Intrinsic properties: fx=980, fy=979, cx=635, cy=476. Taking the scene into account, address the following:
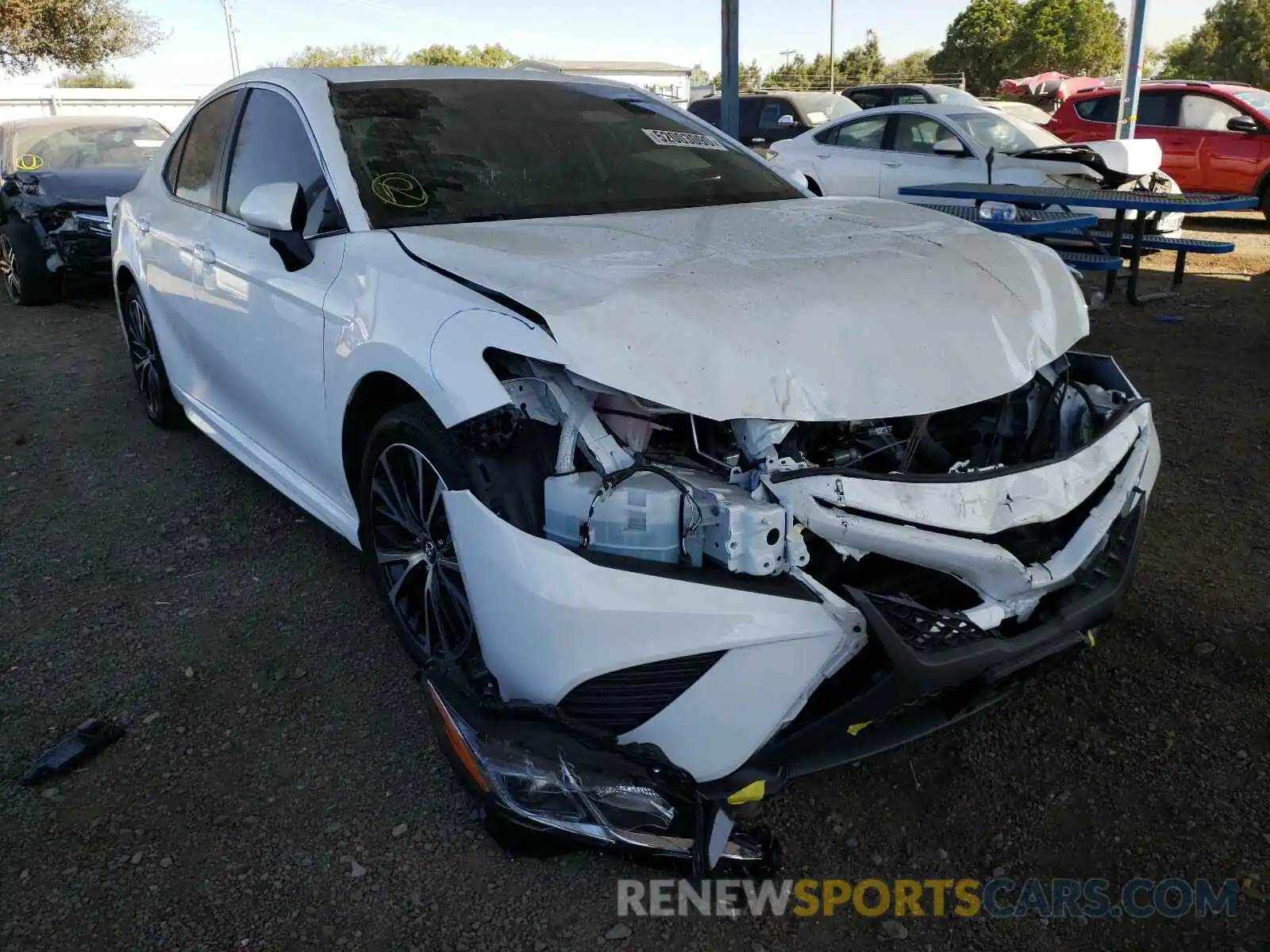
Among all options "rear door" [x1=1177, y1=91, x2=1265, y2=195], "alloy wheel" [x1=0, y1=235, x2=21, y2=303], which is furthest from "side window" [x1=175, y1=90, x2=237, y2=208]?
"rear door" [x1=1177, y1=91, x2=1265, y2=195]

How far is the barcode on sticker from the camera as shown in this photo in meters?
3.60

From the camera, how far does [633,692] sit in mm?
1938

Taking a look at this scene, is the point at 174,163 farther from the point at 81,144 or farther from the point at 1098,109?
the point at 1098,109

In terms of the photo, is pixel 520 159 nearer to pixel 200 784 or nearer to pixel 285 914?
pixel 200 784

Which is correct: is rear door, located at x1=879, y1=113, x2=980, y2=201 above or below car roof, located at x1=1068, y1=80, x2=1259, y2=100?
below

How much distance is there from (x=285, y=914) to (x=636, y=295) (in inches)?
60.1

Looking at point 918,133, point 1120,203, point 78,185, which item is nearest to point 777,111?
point 918,133

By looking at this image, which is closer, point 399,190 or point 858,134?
point 399,190

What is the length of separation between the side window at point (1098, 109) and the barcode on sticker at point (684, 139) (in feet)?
36.0

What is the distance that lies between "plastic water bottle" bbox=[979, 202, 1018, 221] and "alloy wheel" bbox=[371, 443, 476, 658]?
6.13 metres

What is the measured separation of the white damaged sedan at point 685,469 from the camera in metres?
1.90

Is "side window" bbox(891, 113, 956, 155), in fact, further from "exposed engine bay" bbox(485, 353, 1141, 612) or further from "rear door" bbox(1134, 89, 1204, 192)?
"exposed engine bay" bbox(485, 353, 1141, 612)

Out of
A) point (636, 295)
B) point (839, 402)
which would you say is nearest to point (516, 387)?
point (636, 295)

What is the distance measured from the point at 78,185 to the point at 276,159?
21.6 ft
